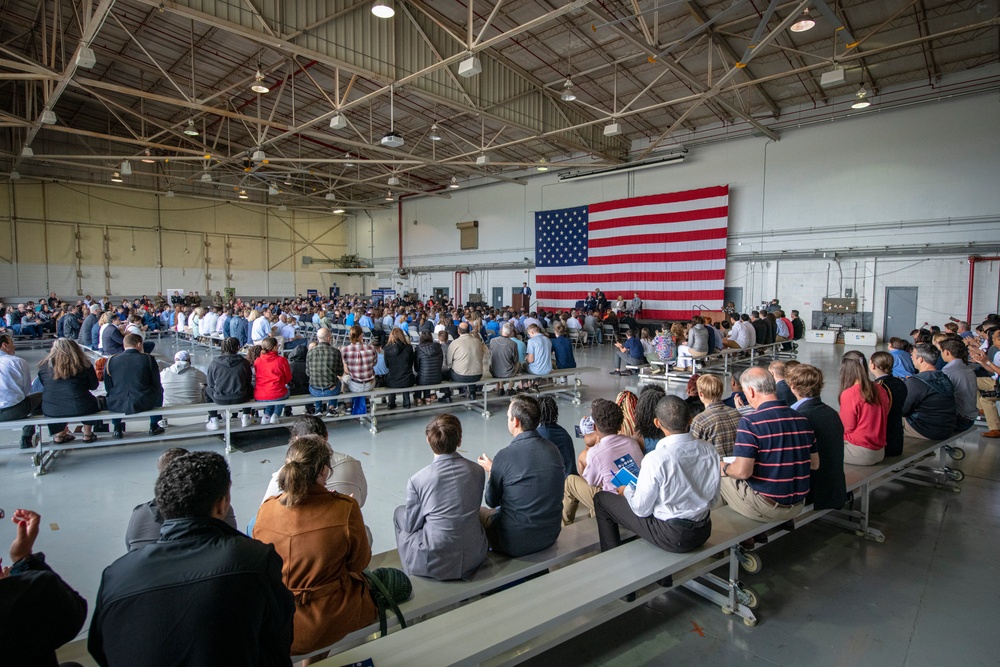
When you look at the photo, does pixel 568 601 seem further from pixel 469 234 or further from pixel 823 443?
pixel 469 234

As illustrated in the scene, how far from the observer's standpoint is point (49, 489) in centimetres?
425

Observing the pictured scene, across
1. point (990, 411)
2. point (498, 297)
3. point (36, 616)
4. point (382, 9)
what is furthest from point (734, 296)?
point (36, 616)

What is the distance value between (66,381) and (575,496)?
4776mm

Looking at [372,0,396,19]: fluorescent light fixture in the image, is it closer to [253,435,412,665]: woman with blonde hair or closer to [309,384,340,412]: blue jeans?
[309,384,340,412]: blue jeans

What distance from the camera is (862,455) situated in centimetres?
360

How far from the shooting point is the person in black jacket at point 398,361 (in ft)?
21.0

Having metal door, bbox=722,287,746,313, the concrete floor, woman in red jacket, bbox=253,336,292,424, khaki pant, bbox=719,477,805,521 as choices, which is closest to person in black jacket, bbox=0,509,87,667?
the concrete floor

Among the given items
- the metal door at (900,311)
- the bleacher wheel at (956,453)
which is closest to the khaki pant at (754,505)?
the bleacher wheel at (956,453)

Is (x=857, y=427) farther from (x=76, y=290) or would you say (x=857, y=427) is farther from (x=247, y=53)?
(x=76, y=290)

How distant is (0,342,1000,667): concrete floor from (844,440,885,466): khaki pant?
49 cm

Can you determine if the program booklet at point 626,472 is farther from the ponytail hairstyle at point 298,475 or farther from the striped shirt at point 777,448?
the ponytail hairstyle at point 298,475

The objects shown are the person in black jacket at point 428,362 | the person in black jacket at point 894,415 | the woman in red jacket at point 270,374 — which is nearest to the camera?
the person in black jacket at point 894,415

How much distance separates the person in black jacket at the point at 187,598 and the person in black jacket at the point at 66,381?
4579 millimetres

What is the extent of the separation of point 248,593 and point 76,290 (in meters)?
27.3
